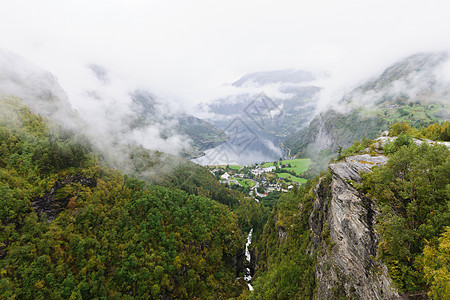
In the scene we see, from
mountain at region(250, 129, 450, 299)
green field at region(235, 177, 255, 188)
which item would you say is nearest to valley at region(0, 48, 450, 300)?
mountain at region(250, 129, 450, 299)

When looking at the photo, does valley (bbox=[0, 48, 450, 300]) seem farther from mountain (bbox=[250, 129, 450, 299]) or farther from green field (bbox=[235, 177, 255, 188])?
green field (bbox=[235, 177, 255, 188])

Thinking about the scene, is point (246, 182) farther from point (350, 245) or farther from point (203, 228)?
point (350, 245)

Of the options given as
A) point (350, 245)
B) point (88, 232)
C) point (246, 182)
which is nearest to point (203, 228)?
point (88, 232)

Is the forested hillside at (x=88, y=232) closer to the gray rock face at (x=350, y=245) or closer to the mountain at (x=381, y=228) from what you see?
the mountain at (x=381, y=228)

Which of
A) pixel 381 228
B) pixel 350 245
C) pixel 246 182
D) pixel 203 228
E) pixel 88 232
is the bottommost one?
pixel 246 182

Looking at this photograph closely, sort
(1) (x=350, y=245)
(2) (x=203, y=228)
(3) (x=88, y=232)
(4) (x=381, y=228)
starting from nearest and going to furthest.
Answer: (4) (x=381, y=228) < (1) (x=350, y=245) < (3) (x=88, y=232) < (2) (x=203, y=228)

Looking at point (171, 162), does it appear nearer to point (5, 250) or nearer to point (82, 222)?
point (82, 222)

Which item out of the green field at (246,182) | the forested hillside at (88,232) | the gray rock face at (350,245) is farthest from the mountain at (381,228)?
the green field at (246,182)
